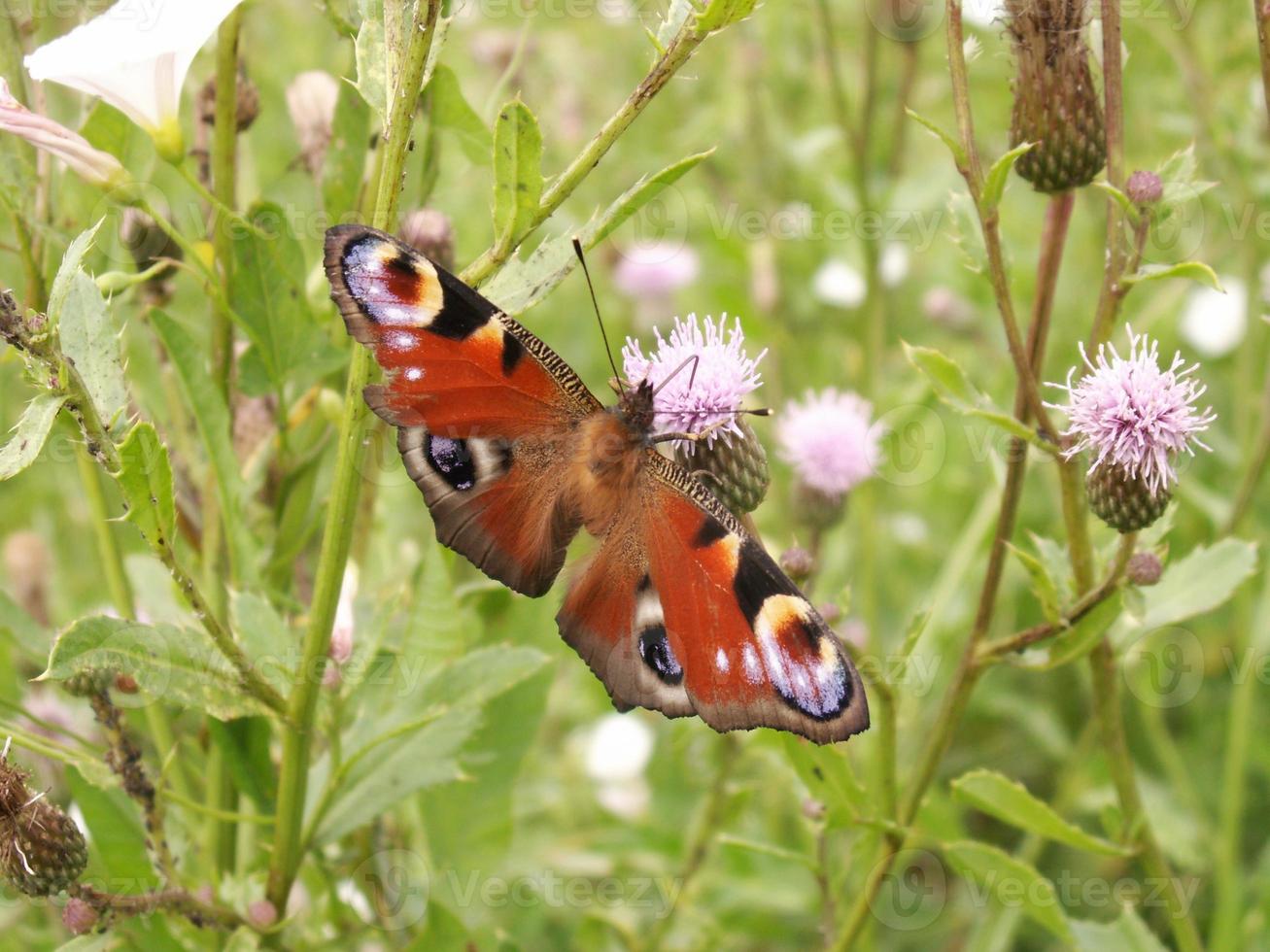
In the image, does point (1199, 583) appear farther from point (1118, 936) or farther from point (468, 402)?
point (468, 402)

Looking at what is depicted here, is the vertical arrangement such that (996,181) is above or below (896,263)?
below

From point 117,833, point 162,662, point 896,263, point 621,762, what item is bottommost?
point 117,833

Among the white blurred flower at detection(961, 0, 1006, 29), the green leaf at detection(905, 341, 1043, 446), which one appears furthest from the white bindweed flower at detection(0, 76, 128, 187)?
the white blurred flower at detection(961, 0, 1006, 29)

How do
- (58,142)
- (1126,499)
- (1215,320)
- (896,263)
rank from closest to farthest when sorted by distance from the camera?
1. (58,142)
2. (1126,499)
3. (1215,320)
4. (896,263)

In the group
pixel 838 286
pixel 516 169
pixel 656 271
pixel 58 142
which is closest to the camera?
pixel 516 169

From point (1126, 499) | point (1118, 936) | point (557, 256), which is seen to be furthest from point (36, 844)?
point (1118, 936)

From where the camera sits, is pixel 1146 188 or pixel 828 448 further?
pixel 828 448
